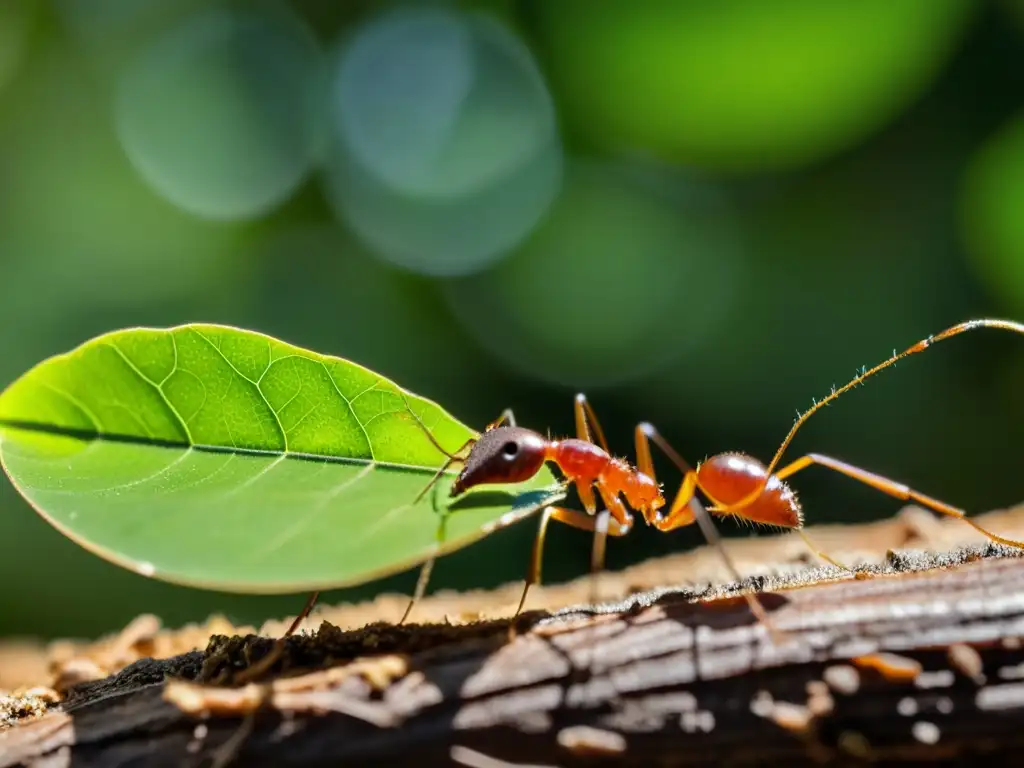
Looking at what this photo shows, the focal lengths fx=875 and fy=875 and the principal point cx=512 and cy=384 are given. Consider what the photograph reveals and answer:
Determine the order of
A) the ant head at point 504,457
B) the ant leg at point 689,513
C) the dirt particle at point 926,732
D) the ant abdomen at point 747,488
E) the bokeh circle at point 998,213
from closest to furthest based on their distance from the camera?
the dirt particle at point 926,732
the ant leg at point 689,513
the ant head at point 504,457
the ant abdomen at point 747,488
the bokeh circle at point 998,213

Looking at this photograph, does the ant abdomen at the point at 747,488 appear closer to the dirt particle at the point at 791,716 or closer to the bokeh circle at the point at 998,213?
the dirt particle at the point at 791,716

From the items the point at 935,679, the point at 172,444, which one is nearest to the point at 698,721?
the point at 935,679

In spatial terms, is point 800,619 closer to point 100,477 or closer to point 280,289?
point 100,477

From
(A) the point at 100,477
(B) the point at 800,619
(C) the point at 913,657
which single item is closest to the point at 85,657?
(A) the point at 100,477

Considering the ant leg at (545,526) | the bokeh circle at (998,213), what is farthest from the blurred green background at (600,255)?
the ant leg at (545,526)

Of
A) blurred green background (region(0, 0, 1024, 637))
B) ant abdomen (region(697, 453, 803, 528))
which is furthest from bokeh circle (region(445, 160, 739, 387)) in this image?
ant abdomen (region(697, 453, 803, 528))

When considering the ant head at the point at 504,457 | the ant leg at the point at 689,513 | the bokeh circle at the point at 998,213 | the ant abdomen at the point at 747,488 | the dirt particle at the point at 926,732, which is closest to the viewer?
the dirt particle at the point at 926,732

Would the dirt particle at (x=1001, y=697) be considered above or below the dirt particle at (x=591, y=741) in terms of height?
above
